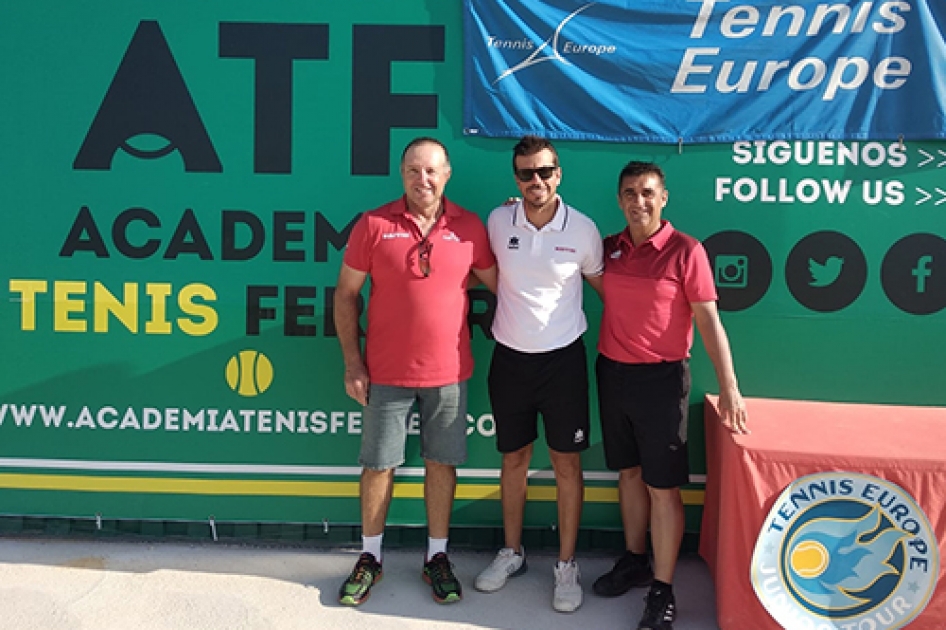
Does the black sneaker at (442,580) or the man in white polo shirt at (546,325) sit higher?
the man in white polo shirt at (546,325)

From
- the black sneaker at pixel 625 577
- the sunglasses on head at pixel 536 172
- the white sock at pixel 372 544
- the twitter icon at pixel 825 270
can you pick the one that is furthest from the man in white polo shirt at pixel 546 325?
the twitter icon at pixel 825 270

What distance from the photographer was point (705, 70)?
3.11 metres

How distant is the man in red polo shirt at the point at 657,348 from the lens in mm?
2609

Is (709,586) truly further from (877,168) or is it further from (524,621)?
(877,168)

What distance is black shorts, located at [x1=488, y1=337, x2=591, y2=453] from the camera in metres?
2.75

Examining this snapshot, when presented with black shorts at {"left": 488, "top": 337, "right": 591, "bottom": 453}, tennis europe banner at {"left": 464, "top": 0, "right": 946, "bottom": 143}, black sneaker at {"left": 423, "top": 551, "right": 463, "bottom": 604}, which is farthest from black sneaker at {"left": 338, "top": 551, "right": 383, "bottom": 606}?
tennis europe banner at {"left": 464, "top": 0, "right": 946, "bottom": 143}

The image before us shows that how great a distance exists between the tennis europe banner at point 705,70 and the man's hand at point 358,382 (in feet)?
3.54

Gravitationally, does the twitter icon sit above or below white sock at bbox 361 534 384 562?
above

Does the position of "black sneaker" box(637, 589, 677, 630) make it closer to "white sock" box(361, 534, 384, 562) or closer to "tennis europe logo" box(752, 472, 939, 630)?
"tennis europe logo" box(752, 472, 939, 630)

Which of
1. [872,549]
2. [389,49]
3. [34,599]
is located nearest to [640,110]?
[389,49]

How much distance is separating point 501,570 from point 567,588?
27 centimetres

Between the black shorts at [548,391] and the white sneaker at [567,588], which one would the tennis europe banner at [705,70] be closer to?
the black shorts at [548,391]

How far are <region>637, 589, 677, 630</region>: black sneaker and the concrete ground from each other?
0.29 ft

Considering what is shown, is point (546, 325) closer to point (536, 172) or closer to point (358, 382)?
point (536, 172)
